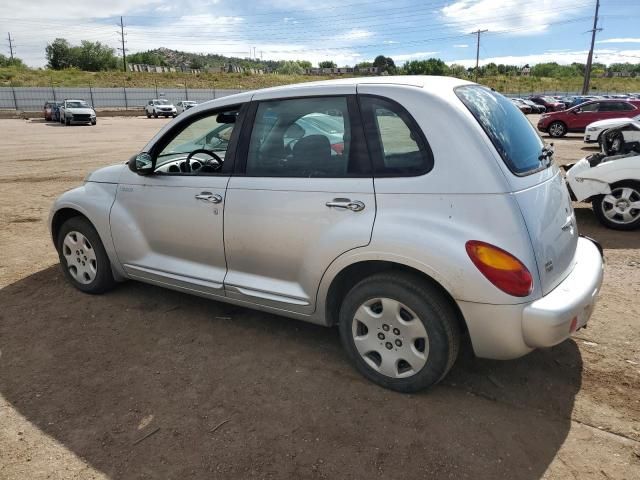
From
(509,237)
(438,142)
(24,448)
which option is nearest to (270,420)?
(24,448)

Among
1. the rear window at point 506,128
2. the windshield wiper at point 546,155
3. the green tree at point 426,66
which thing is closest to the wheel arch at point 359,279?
the rear window at point 506,128

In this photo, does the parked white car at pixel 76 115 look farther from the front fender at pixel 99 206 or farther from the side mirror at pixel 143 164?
the side mirror at pixel 143 164

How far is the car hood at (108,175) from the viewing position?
4043 mm

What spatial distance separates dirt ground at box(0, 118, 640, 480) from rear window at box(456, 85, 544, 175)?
1337mm

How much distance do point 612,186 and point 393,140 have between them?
5000 mm

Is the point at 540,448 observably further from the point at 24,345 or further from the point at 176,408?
the point at 24,345

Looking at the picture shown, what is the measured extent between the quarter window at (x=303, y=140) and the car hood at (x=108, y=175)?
1389mm

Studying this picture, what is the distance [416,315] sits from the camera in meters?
2.68

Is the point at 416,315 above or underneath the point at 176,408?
above

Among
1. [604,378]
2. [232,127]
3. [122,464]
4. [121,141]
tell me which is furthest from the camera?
[121,141]

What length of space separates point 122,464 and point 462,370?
2045mm

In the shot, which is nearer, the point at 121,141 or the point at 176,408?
the point at 176,408

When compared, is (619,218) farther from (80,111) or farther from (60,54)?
(60,54)

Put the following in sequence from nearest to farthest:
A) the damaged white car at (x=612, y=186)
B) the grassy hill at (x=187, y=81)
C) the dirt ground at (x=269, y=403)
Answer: the dirt ground at (x=269, y=403), the damaged white car at (x=612, y=186), the grassy hill at (x=187, y=81)
